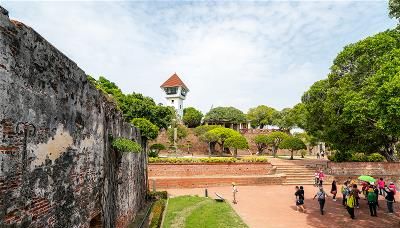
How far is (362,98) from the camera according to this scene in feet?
49.4

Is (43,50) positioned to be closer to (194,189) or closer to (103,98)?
(103,98)

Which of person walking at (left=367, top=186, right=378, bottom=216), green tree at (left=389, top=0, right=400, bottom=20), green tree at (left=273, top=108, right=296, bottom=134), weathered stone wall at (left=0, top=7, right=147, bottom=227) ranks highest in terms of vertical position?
green tree at (left=389, top=0, right=400, bottom=20)

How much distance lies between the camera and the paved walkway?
525 inches

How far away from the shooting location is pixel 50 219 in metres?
5.49

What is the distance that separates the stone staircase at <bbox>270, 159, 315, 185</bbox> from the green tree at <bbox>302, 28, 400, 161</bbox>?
309 cm

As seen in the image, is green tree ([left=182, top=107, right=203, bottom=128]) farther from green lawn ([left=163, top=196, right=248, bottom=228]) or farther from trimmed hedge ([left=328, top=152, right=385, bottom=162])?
green lawn ([left=163, top=196, right=248, bottom=228])

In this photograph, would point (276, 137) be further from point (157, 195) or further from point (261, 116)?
point (261, 116)

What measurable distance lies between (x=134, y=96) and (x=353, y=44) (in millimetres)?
28632

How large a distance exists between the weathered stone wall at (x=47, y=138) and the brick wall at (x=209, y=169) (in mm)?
16029

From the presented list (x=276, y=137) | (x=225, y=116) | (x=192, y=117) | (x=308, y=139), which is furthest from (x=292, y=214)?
(x=192, y=117)

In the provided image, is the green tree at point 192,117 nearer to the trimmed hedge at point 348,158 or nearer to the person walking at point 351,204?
the trimmed hedge at point 348,158

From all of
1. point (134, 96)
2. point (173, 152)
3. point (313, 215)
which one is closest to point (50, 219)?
point (313, 215)

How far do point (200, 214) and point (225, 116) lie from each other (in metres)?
48.8

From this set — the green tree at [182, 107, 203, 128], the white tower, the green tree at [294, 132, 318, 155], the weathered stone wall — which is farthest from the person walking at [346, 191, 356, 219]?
the white tower
